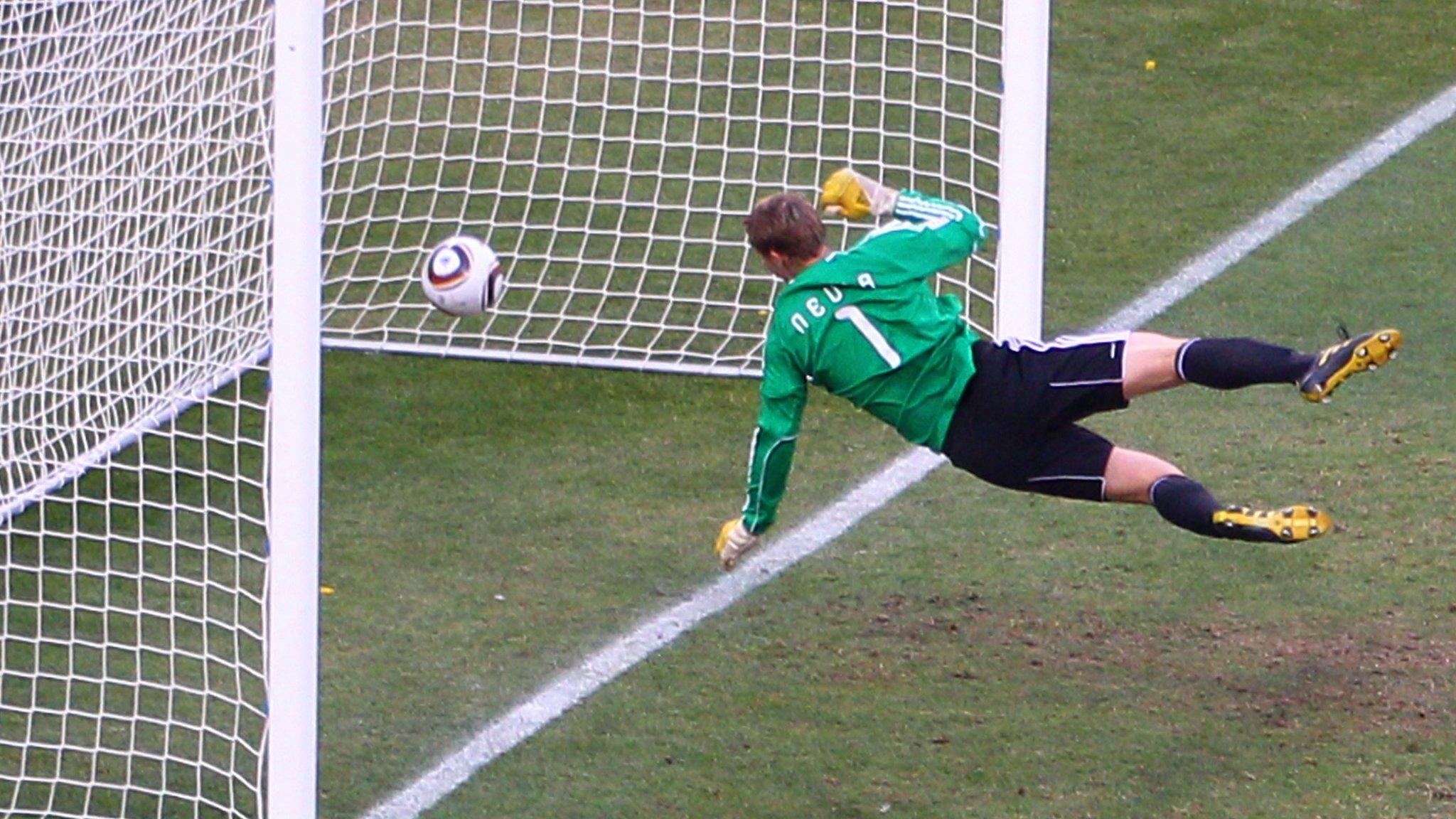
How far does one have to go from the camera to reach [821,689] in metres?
6.07

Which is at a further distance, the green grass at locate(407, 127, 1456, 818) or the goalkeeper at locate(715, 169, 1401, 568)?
the goalkeeper at locate(715, 169, 1401, 568)

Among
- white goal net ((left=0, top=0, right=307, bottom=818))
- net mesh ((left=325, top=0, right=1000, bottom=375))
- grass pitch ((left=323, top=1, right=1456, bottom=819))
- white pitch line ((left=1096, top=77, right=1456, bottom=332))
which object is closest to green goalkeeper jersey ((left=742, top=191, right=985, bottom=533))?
grass pitch ((left=323, top=1, right=1456, bottom=819))

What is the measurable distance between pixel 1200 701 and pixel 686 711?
1.37 metres

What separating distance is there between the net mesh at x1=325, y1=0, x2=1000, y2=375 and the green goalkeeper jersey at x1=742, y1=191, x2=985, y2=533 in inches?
79.3

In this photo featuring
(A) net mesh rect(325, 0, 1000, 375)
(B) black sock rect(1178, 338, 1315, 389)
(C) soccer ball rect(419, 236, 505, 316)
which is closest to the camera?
(B) black sock rect(1178, 338, 1315, 389)

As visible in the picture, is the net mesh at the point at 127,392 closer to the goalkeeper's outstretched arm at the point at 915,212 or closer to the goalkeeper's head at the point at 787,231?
the goalkeeper's head at the point at 787,231

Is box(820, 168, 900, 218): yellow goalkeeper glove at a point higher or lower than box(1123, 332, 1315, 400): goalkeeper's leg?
higher

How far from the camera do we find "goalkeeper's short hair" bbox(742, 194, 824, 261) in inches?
223

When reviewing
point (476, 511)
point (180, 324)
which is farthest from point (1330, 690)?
A: point (180, 324)

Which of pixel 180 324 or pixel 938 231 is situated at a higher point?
pixel 938 231

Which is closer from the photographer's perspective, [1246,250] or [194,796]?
[194,796]

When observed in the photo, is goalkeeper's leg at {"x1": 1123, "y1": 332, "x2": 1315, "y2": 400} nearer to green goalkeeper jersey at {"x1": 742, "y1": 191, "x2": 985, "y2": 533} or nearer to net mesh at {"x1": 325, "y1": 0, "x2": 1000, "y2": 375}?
green goalkeeper jersey at {"x1": 742, "y1": 191, "x2": 985, "y2": 533}

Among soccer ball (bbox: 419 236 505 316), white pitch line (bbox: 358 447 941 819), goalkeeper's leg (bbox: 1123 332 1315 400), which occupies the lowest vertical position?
white pitch line (bbox: 358 447 941 819)

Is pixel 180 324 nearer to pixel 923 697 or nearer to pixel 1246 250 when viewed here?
pixel 923 697
